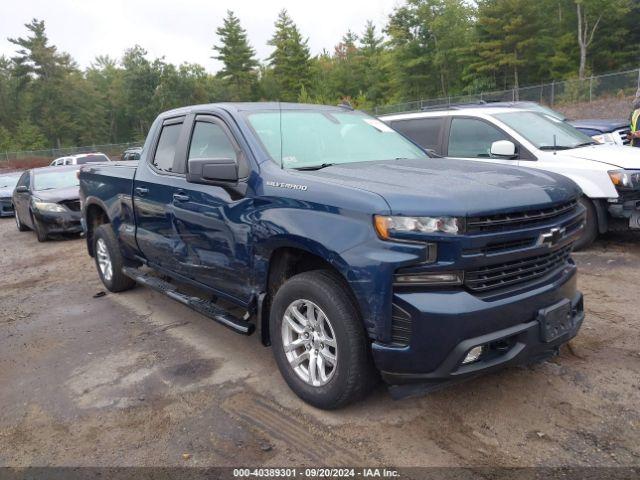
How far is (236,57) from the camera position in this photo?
6325 cm

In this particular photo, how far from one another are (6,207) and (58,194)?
852cm

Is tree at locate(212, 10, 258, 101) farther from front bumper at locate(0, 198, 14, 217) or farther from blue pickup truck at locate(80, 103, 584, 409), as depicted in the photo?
blue pickup truck at locate(80, 103, 584, 409)

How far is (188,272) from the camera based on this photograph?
14.9 ft

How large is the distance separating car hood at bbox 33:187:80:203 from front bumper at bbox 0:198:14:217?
25.5 feet

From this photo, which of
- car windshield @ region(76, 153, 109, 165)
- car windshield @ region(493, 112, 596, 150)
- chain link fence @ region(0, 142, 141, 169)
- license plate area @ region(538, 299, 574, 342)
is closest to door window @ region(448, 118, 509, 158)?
car windshield @ region(493, 112, 596, 150)

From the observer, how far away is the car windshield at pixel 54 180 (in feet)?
36.9

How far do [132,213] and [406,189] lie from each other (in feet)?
10.9

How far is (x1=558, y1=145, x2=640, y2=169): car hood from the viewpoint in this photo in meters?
6.17

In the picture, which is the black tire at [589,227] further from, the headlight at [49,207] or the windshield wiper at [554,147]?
the headlight at [49,207]

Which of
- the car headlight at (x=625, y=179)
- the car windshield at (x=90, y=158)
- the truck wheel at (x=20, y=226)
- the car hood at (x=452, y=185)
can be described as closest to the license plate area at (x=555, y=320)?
the car hood at (x=452, y=185)

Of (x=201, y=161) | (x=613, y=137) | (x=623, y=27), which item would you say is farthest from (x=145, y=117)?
(x=201, y=161)

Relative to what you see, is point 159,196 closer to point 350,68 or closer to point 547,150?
point 547,150

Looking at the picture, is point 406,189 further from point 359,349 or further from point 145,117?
point 145,117

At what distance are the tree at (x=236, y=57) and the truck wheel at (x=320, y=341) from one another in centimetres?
6220
